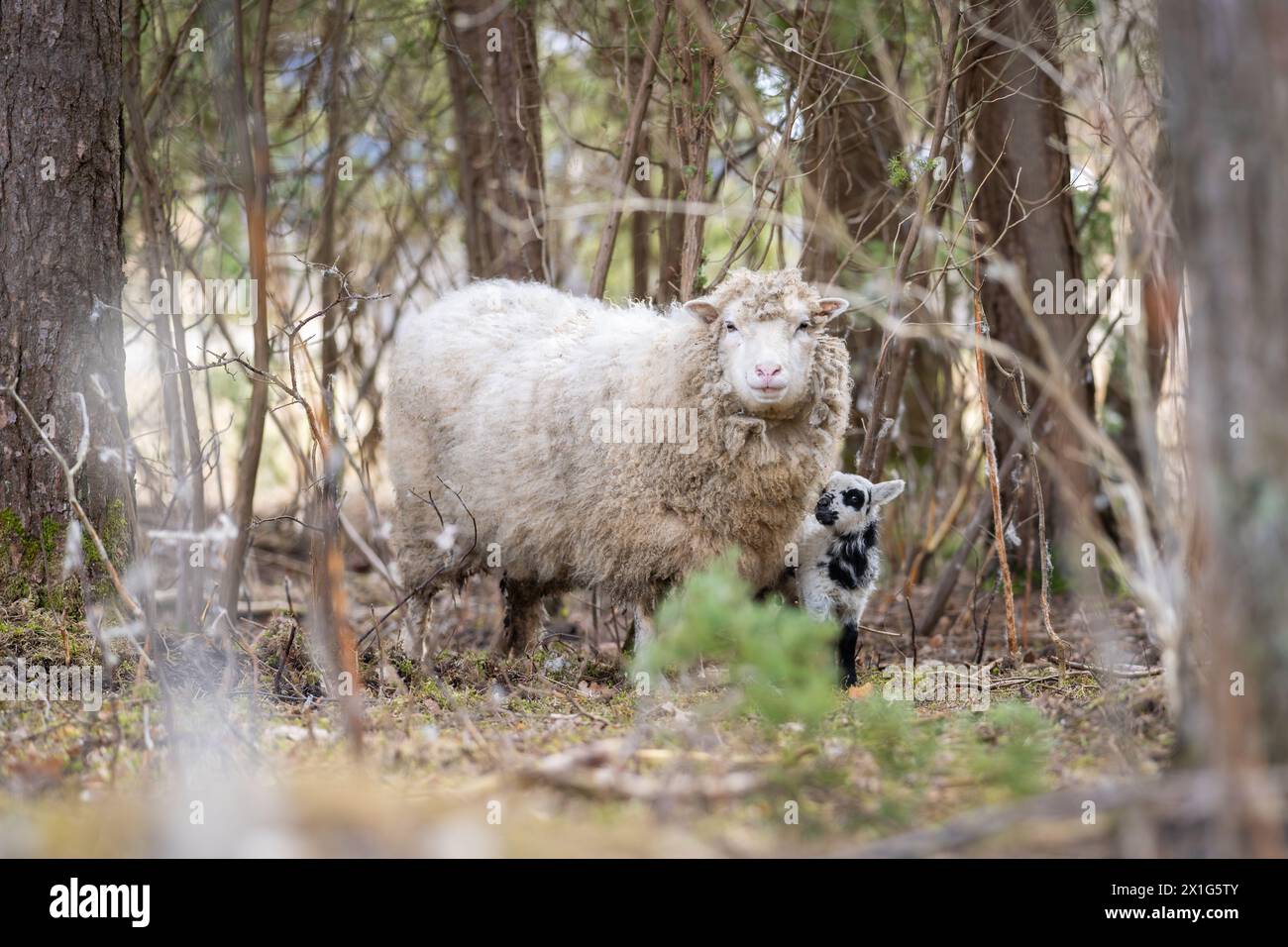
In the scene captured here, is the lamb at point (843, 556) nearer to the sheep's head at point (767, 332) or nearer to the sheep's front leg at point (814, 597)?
the sheep's front leg at point (814, 597)

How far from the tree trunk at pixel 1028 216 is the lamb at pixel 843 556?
47.8 inches

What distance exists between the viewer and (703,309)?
5277mm

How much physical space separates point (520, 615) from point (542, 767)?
3217 mm

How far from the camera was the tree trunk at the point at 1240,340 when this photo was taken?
8.55ft

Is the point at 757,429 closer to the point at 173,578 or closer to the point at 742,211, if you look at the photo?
the point at 742,211

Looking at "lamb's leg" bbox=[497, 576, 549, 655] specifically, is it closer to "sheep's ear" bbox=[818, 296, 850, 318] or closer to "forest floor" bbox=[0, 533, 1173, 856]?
"forest floor" bbox=[0, 533, 1173, 856]

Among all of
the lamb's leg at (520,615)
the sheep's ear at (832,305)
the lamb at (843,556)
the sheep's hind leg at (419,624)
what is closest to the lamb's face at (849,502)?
the lamb at (843,556)

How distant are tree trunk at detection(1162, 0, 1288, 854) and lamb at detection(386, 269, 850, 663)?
233 centimetres

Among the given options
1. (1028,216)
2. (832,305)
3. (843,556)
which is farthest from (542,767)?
(1028,216)

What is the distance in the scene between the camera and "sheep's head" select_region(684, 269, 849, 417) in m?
4.95

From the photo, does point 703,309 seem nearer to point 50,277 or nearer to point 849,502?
point 849,502

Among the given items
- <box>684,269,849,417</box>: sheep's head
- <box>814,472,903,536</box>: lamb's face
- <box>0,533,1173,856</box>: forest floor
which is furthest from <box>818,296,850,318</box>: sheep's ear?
<box>0,533,1173,856</box>: forest floor

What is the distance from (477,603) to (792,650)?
5.35 metres

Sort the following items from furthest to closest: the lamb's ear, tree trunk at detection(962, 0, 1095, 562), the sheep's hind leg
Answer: tree trunk at detection(962, 0, 1095, 562) < the sheep's hind leg < the lamb's ear
